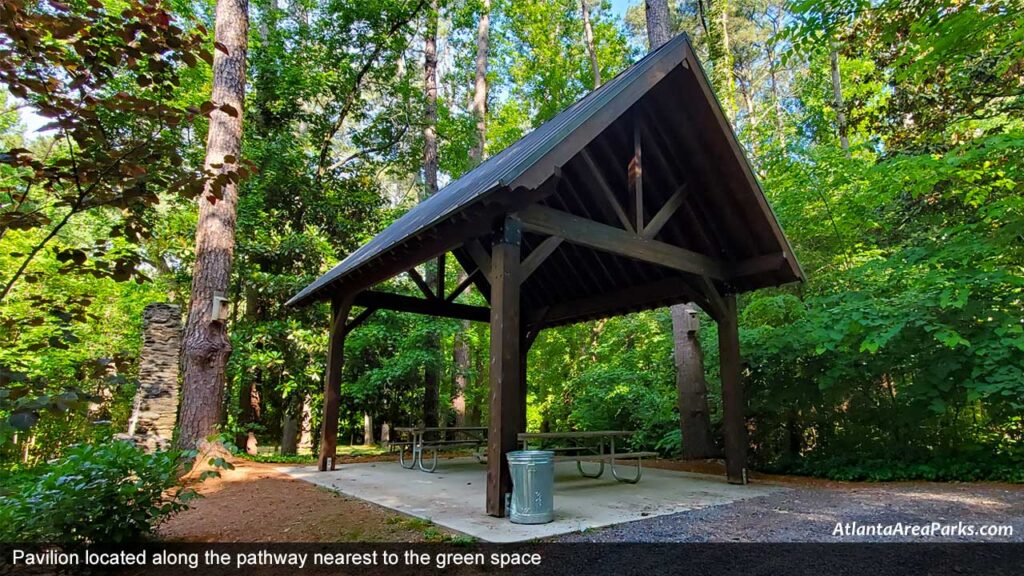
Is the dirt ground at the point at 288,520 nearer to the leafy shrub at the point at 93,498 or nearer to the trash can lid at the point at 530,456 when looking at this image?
the leafy shrub at the point at 93,498

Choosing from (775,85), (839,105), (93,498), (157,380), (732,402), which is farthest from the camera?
(775,85)

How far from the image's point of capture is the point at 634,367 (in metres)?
11.2

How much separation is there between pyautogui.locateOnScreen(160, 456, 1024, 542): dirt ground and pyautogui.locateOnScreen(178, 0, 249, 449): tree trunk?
147 cm

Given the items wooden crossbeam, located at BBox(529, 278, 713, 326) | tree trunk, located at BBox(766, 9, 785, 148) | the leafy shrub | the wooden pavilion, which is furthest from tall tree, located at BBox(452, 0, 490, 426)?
tree trunk, located at BBox(766, 9, 785, 148)

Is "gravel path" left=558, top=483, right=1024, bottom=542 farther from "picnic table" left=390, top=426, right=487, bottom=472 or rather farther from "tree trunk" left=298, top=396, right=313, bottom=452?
"tree trunk" left=298, top=396, right=313, bottom=452

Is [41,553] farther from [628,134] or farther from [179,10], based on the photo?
[179,10]

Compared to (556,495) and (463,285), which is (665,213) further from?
(463,285)

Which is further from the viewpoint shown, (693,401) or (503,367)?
(693,401)

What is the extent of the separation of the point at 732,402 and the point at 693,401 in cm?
189

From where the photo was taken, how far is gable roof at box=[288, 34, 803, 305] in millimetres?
4328

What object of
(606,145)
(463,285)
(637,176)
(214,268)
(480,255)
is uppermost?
(606,145)

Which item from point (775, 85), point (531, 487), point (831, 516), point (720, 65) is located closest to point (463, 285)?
point (531, 487)

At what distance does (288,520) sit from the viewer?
4.41 m

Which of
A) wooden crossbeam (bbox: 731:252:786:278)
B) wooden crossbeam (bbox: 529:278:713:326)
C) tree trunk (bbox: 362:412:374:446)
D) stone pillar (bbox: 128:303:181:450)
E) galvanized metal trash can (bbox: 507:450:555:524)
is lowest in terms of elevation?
tree trunk (bbox: 362:412:374:446)
